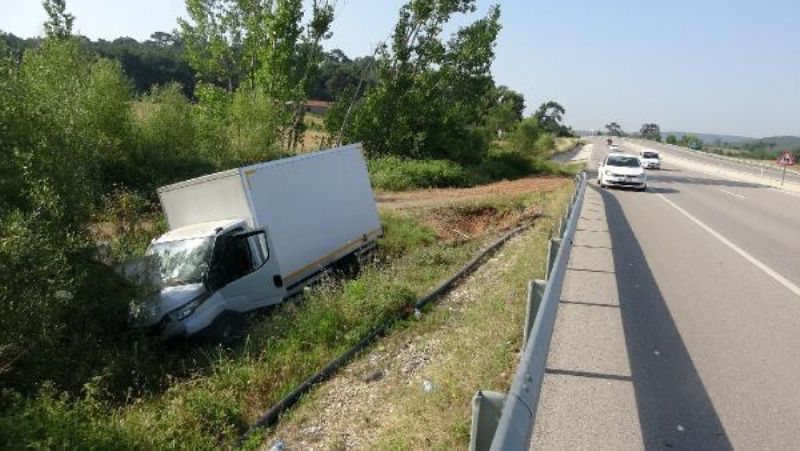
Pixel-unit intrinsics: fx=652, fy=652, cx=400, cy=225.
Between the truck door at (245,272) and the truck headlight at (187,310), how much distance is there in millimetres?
449

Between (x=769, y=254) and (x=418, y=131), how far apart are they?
25.9 m

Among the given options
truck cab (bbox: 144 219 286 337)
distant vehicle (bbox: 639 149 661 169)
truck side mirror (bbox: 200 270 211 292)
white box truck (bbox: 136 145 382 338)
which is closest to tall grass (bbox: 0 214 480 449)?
truck cab (bbox: 144 219 286 337)

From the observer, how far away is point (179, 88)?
81.7ft

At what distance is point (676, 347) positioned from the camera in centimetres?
684

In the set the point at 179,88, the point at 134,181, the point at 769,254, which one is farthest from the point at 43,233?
the point at 179,88

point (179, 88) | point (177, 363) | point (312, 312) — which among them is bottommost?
point (177, 363)

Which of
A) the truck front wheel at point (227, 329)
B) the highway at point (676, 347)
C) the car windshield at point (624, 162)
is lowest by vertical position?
the truck front wheel at point (227, 329)

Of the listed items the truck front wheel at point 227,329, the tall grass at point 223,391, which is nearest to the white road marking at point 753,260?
the tall grass at point 223,391

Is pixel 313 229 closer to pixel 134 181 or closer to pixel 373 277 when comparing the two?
pixel 373 277

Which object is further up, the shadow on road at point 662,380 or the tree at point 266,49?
the tree at point 266,49

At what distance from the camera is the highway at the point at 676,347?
16.4ft

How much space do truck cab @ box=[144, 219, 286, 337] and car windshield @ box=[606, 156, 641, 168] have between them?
2190 cm

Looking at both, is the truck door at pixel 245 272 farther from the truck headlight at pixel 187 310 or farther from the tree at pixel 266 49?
the tree at pixel 266 49

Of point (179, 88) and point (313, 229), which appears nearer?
point (313, 229)
